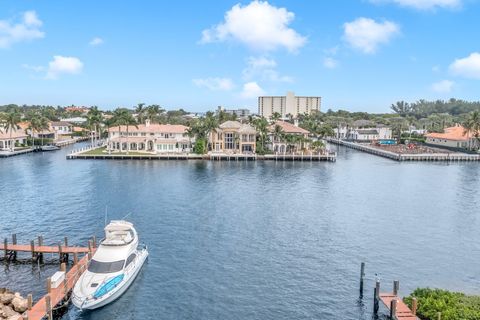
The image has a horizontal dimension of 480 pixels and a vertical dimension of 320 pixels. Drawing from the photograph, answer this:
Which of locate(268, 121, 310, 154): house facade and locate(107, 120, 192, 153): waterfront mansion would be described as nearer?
locate(107, 120, 192, 153): waterfront mansion

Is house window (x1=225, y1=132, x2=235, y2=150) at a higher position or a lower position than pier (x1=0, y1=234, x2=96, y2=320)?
higher

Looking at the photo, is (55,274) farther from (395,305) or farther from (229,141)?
(229,141)

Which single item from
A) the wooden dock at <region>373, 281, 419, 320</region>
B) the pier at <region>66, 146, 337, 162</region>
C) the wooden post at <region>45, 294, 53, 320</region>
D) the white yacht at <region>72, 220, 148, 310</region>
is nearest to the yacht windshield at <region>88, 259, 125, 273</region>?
the white yacht at <region>72, 220, 148, 310</region>

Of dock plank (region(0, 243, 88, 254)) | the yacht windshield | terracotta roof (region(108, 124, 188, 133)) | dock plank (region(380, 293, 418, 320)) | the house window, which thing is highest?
terracotta roof (region(108, 124, 188, 133))

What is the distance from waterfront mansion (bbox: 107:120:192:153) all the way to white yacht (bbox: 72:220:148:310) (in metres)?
86.6

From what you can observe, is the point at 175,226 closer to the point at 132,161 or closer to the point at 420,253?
the point at 420,253

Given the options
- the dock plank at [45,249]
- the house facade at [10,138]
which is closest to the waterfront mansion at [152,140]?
the house facade at [10,138]

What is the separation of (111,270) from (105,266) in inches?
26.1

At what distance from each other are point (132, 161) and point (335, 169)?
5353 cm

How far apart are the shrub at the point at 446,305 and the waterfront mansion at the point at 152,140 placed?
329ft

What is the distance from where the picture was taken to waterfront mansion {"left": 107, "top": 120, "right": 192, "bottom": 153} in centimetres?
12988

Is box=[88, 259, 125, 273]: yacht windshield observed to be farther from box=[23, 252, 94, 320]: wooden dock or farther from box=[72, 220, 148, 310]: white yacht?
box=[23, 252, 94, 320]: wooden dock

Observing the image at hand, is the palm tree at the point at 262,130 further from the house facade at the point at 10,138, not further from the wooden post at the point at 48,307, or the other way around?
the wooden post at the point at 48,307

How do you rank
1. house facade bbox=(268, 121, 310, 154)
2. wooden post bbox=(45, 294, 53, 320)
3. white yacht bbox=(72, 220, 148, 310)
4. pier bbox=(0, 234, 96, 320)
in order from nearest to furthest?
wooden post bbox=(45, 294, 53, 320)
pier bbox=(0, 234, 96, 320)
white yacht bbox=(72, 220, 148, 310)
house facade bbox=(268, 121, 310, 154)
